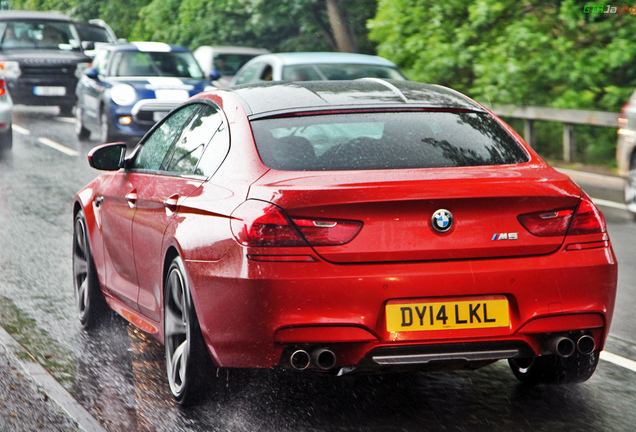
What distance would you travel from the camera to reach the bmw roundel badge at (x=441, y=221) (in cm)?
441

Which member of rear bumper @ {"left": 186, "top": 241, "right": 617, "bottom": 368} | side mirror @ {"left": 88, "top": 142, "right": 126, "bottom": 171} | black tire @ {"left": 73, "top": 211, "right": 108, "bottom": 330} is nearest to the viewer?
rear bumper @ {"left": 186, "top": 241, "right": 617, "bottom": 368}

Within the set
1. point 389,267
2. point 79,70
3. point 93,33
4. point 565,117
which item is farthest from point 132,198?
point 93,33

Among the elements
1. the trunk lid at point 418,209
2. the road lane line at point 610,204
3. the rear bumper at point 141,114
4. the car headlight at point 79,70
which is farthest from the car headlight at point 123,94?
the trunk lid at point 418,209

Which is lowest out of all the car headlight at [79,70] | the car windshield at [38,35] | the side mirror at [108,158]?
the car headlight at [79,70]

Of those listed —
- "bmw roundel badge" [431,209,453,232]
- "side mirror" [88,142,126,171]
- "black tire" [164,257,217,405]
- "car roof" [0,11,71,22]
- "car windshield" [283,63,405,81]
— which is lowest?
"car roof" [0,11,71,22]

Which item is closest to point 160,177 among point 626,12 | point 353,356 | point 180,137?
point 180,137

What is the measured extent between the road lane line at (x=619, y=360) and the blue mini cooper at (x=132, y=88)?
1239 centimetres

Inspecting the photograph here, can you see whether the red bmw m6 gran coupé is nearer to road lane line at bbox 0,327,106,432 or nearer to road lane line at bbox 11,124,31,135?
road lane line at bbox 0,327,106,432

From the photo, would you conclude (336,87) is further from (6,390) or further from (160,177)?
(6,390)

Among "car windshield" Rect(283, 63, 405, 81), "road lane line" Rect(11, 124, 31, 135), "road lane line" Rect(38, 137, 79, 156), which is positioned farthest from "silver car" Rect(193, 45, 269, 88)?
"car windshield" Rect(283, 63, 405, 81)

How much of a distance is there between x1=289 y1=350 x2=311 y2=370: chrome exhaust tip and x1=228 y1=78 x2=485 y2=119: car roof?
1231 millimetres

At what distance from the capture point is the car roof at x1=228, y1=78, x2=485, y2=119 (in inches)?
202

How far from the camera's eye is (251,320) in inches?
173

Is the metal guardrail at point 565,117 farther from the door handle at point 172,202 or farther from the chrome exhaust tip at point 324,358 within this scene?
the chrome exhaust tip at point 324,358
